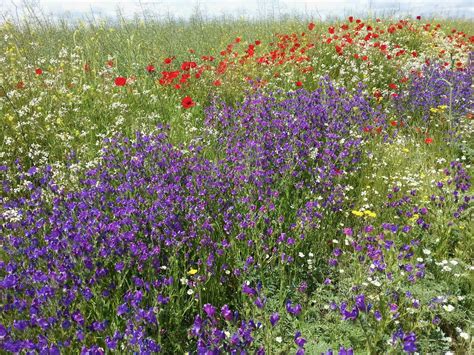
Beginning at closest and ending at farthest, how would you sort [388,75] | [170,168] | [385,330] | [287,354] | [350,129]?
[287,354] < [385,330] < [170,168] < [350,129] < [388,75]

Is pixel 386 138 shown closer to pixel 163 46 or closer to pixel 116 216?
pixel 116 216

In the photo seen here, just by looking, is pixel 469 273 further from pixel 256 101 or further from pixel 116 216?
pixel 256 101

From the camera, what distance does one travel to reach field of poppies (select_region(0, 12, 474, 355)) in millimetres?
1975

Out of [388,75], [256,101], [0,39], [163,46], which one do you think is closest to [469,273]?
[256,101]

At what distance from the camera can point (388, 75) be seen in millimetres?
6762

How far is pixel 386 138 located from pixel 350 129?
522mm

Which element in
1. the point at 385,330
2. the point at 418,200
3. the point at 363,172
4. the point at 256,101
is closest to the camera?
the point at 385,330

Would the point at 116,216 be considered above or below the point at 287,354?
above

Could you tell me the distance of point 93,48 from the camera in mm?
7508

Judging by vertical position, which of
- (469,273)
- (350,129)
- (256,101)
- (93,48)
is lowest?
(469,273)

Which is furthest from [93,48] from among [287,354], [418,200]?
[287,354]

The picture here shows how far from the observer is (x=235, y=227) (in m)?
2.83

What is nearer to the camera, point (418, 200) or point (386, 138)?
point (418, 200)

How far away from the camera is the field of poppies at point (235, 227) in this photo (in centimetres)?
197
